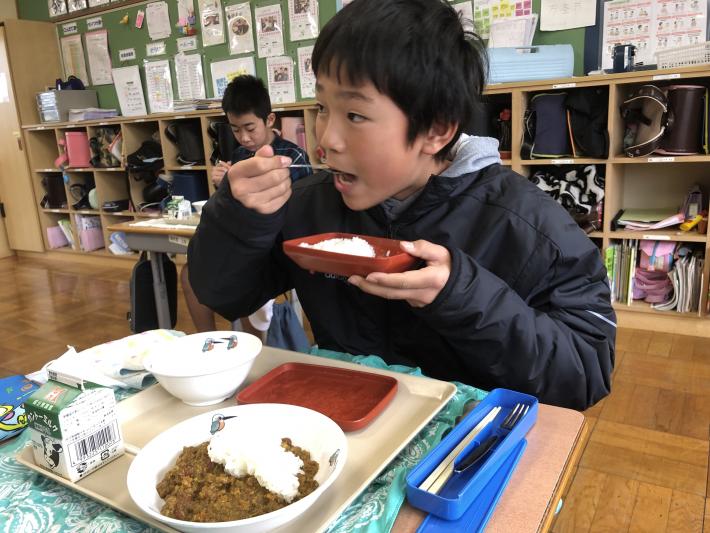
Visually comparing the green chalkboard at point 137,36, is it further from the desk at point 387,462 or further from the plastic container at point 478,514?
the plastic container at point 478,514

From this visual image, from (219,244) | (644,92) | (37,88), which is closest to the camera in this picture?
(219,244)

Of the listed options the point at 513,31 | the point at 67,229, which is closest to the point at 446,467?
the point at 513,31

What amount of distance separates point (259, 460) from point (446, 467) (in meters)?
0.20

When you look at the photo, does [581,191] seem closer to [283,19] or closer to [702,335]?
[702,335]

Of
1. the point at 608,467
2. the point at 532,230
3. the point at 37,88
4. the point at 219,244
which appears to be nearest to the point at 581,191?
the point at 608,467

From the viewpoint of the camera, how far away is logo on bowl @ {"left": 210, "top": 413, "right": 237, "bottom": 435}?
64cm

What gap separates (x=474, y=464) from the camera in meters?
0.58

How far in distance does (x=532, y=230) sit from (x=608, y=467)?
108 cm

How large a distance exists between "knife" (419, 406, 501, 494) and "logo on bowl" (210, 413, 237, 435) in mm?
240

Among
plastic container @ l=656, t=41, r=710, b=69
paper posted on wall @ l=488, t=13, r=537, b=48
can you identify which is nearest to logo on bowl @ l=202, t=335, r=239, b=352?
plastic container @ l=656, t=41, r=710, b=69

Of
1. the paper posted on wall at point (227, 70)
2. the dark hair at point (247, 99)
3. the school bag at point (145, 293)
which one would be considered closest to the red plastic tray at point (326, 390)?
the school bag at point (145, 293)

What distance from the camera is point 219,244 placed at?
3.29 feet

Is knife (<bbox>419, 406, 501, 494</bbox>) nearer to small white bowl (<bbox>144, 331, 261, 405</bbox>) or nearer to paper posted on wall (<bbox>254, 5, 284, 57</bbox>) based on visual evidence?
small white bowl (<bbox>144, 331, 261, 405</bbox>)

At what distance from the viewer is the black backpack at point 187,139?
4062mm
